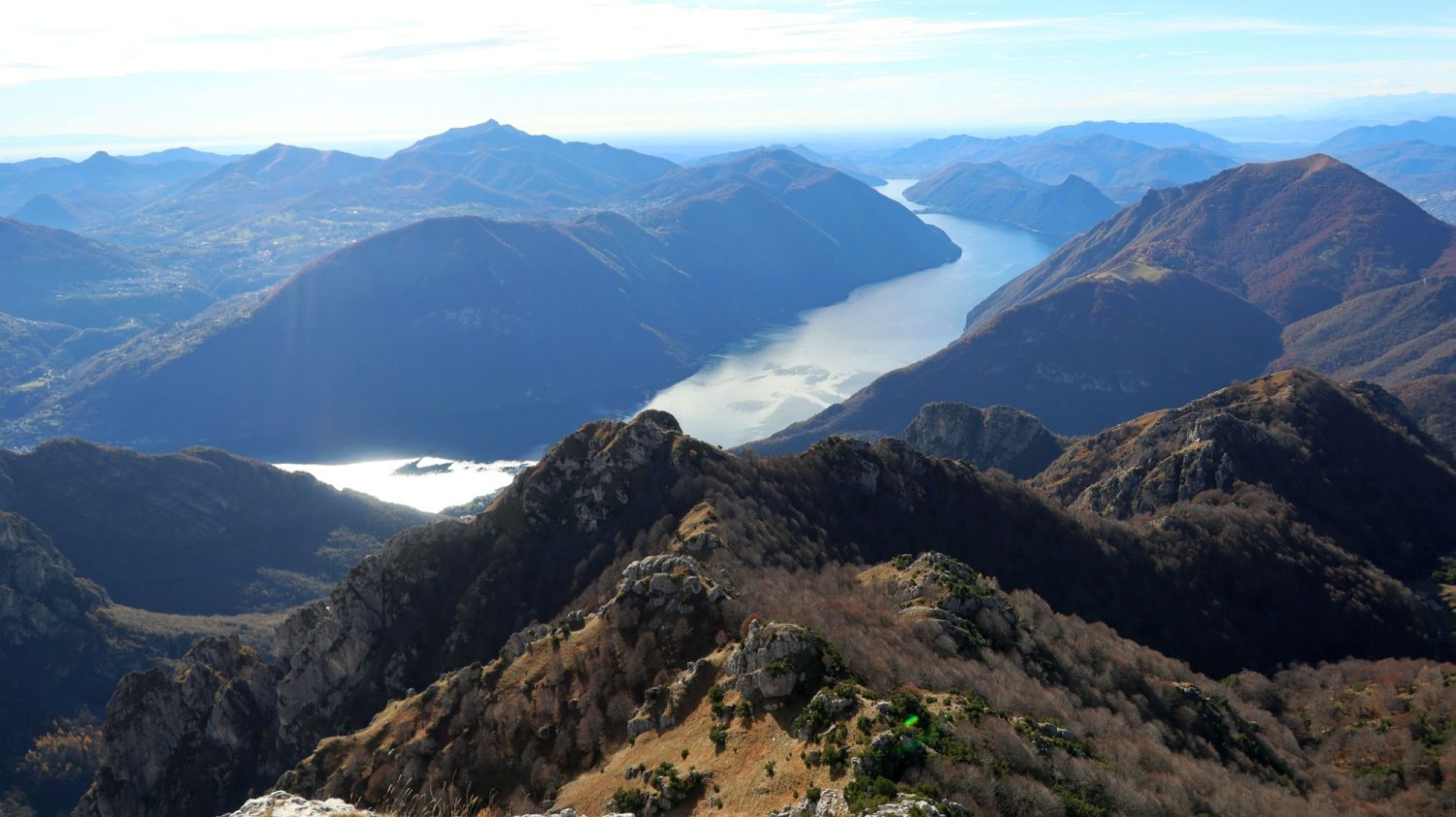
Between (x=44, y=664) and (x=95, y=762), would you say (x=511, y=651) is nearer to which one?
(x=95, y=762)

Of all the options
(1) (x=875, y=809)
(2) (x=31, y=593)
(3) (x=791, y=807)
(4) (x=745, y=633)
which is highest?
(1) (x=875, y=809)

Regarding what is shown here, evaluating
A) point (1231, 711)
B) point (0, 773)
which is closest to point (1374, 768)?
point (1231, 711)

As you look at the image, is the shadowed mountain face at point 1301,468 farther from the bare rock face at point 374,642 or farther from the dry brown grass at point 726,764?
the dry brown grass at point 726,764

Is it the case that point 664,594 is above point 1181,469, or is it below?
above

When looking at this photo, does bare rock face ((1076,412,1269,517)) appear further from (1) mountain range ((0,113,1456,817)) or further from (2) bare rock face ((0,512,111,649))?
(2) bare rock face ((0,512,111,649))

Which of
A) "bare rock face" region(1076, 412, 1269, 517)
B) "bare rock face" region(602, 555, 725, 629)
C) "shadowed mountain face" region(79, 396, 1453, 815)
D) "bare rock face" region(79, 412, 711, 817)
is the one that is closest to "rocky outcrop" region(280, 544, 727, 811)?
"bare rock face" region(602, 555, 725, 629)

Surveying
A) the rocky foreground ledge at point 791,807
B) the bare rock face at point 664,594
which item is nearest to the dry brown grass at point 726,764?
the rocky foreground ledge at point 791,807

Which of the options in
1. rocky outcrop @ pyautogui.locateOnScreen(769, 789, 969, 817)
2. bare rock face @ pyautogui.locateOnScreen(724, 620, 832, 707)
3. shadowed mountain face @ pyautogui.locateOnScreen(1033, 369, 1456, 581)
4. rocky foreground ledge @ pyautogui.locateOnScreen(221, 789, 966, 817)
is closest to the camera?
rocky foreground ledge @ pyautogui.locateOnScreen(221, 789, 966, 817)

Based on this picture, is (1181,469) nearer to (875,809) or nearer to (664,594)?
(664,594)

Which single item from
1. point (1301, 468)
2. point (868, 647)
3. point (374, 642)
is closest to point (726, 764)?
point (868, 647)
